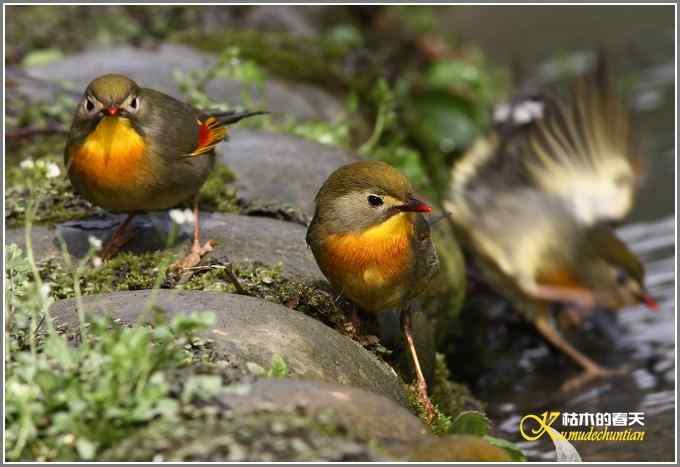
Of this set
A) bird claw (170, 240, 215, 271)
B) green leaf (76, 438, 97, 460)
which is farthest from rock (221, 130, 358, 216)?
green leaf (76, 438, 97, 460)

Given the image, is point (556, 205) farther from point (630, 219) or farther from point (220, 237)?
point (220, 237)

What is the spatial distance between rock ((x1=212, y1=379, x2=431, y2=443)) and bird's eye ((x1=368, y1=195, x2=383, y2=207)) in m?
1.15

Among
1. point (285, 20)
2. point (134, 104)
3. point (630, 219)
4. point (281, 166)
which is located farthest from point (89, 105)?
point (285, 20)

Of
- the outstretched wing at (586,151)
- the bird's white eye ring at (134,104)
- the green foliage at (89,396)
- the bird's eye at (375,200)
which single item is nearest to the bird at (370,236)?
the bird's eye at (375,200)

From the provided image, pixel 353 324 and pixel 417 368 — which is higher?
pixel 353 324

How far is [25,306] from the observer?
A: 10.6 feet

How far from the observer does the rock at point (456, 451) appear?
2.81m

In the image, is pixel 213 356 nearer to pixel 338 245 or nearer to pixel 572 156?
pixel 338 245

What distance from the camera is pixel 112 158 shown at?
4.44 meters

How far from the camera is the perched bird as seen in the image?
4.44 meters

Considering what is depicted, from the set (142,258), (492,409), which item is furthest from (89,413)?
(492,409)

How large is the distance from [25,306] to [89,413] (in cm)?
60

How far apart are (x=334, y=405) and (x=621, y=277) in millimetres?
4327

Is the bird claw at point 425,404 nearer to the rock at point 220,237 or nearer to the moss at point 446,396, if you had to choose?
the moss at point 446,396
